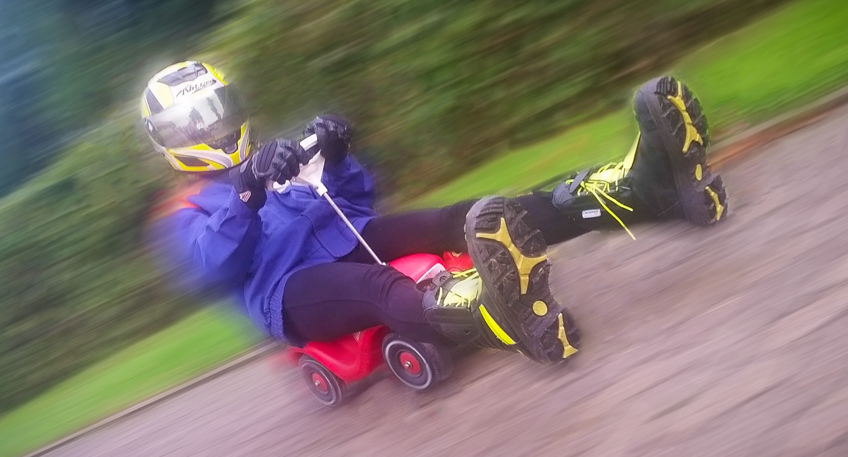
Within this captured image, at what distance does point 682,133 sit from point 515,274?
0.71 meters

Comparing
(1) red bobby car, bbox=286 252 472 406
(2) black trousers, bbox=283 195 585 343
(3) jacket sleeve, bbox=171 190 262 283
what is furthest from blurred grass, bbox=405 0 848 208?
(3) jacket sleeve, bbox=171 190 262 283

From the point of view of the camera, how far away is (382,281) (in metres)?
2.30

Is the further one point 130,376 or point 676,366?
point 130,376

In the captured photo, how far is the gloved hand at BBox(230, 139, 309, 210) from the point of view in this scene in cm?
213

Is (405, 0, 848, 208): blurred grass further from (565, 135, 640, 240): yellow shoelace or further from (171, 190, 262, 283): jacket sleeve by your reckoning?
(171, 190, 262, 283): jacket sleeve

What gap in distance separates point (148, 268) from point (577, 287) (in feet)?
9.72

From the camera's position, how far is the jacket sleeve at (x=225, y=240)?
2.26m

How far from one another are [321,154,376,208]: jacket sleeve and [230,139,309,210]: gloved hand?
0.49 meters

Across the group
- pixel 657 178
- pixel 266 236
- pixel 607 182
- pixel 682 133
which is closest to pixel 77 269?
pixel 266 236

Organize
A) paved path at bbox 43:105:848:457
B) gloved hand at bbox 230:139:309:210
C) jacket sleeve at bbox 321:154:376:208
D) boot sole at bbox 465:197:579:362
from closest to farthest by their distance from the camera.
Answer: paved path at bbox 43:105:848:457, boot sole at bbox 465:197:579:362, gloved hand at bbox 230:139:309:210, jacket sleeve at bbox 321:154:376:208

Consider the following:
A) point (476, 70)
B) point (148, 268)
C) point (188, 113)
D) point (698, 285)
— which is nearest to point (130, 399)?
point (148, 268)

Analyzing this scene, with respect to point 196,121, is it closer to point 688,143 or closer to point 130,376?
point 688,143

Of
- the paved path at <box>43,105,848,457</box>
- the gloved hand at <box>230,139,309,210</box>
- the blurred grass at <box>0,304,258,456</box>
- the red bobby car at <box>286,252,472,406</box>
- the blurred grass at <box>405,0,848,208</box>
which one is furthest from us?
the blurred grass at <box>0,304,258,456</box>

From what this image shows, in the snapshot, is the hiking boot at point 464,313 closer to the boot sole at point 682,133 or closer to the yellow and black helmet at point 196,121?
the boot sole at point 682,133
